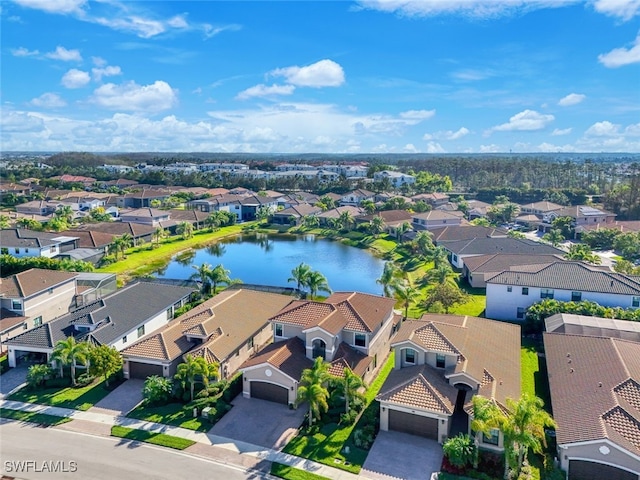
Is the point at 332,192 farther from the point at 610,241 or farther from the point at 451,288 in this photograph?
the point at 451,288

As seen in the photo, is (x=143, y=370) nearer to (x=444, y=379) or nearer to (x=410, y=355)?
(x=410, y=355)

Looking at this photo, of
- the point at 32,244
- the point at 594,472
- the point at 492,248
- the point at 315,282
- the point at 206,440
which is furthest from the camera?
the point at 492,248

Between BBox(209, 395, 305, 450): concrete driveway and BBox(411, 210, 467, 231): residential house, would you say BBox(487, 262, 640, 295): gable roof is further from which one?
BBox(411, 210, 467, 231): residential house

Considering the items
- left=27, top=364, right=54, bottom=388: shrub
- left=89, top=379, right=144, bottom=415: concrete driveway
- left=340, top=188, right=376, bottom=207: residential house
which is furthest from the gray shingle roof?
left=340, top=188, right=376, bottom=207: residential house

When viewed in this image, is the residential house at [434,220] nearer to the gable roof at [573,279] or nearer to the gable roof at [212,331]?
the gable roof at [573,279]

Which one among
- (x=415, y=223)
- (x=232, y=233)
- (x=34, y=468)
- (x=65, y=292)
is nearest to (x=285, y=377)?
(x=34, y=468)

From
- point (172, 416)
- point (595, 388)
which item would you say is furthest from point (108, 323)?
point (595, 388)
